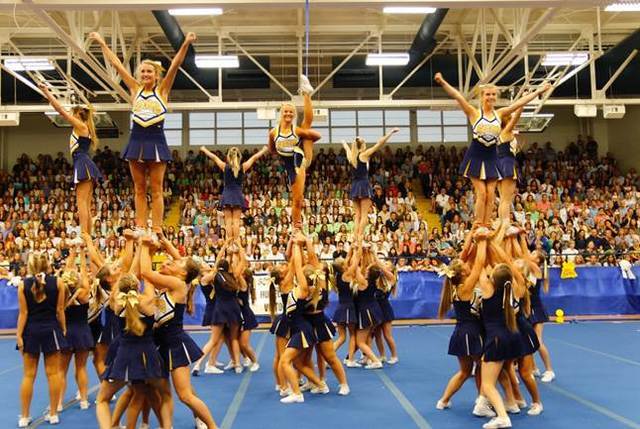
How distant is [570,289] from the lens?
42.5 feet

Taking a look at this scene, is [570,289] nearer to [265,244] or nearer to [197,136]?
[265,244]

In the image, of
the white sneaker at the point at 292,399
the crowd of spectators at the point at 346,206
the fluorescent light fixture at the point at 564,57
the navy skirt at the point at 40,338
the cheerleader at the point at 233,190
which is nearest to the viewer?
the navy skirt at the point at 40,338

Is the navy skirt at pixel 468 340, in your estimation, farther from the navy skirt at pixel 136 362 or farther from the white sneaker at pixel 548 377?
the navy skirt at pixel 136 362

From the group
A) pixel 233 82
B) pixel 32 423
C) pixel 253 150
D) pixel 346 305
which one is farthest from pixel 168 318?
pixel 253 150

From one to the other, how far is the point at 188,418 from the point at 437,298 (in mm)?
7789

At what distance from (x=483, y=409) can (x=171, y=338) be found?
9.44 feet

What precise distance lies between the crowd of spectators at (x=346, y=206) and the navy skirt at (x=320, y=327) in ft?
20.5

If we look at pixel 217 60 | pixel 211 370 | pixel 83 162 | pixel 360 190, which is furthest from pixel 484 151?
pixel 217 60

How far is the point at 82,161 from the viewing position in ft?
21.1

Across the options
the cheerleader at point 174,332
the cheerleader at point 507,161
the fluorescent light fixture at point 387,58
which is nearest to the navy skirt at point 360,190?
the cheerleader at point 507,161

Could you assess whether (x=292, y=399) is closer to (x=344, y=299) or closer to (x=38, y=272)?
(x=344, y=299)

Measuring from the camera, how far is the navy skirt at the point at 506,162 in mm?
6816

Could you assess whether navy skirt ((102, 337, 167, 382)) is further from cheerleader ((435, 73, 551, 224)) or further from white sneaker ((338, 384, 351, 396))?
cheerleader ((435, 73, 551, 224))

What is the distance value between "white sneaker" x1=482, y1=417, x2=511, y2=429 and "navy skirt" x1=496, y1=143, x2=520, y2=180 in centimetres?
→ 268
